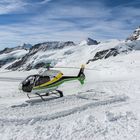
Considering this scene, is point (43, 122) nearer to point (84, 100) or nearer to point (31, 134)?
point (31, 134)

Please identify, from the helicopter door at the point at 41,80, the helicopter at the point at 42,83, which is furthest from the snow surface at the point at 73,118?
the helicopter door at the point at 41,80

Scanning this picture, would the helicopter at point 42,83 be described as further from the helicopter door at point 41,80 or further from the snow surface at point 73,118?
the snow surface at point 73,118

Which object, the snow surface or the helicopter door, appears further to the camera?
the helicopter door

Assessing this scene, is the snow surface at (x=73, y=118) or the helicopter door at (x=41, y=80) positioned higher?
the helicopter door at (x=41, y=80)

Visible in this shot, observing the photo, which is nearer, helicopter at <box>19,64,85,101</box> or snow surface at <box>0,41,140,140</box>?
snow surface at <box>0,41,140,140</box>

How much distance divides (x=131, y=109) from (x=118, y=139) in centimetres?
396

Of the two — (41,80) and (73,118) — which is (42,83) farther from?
(73,118)

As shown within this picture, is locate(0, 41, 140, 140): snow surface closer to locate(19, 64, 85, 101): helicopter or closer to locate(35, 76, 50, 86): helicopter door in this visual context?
locate(19, 64, 85, 101): helicopter

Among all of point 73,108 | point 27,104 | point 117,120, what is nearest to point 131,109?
point 117,120

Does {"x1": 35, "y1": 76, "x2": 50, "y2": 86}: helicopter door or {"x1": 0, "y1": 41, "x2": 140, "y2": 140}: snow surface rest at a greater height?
{"x1": 35, "y1": 76, "x2": 50, "y2": 86}: helicopter door

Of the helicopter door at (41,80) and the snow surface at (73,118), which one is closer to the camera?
the snow surface at (73,118)

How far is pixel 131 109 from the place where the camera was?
14.3 meters

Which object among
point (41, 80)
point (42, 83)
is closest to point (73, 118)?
point (42, 83)

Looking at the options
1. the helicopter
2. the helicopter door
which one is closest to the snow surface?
the helicopter
